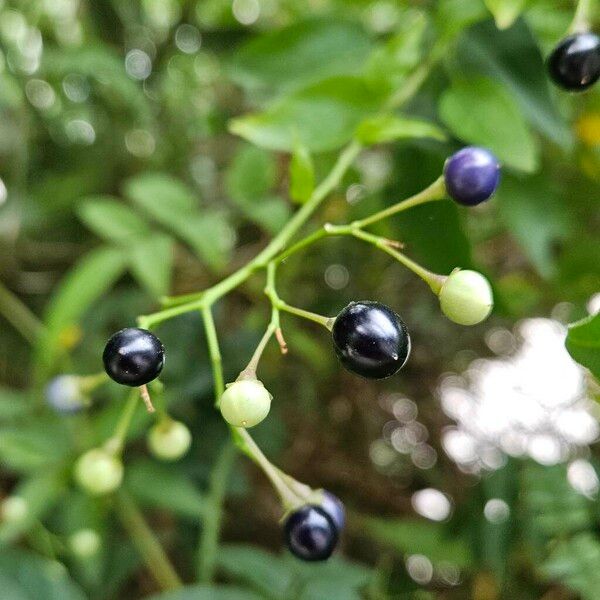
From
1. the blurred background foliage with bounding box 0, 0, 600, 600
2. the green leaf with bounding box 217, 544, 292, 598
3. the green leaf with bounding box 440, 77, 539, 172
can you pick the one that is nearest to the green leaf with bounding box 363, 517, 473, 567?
the blurred background foliage with bounding box 0, 0, 600, 600

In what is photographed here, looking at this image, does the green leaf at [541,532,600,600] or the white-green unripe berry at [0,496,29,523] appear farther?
the white-green unripe berry at [0,496,29,523]

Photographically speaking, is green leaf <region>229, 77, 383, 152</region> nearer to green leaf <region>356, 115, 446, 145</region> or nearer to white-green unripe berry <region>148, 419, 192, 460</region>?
green leaf <region>356, 115, 446, 145</region>

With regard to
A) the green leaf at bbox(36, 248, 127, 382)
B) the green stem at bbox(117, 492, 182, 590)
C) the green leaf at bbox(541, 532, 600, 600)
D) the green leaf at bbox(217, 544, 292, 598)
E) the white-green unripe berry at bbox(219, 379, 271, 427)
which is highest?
the white-green unripe berry at bbox(219, 379, 271, 427)

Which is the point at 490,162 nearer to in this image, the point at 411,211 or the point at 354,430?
the point at 411,211

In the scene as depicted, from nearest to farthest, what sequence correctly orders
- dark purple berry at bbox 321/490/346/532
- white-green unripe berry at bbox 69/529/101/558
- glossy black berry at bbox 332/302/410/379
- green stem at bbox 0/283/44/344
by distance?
glossy black berry at bbox 332/302/410/379 → dark purple berry at bbox 321/490/346/532 → white-green unripe berry at bbox 69/529/101/558 → green stem at bbox 0/283/44/344

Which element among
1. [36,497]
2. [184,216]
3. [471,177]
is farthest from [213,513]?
[471,177]

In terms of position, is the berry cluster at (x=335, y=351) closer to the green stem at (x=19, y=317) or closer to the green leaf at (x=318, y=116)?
the green leaf at (x=318, y=116)

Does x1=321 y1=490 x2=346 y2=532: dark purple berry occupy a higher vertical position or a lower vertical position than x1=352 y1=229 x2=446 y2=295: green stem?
lower

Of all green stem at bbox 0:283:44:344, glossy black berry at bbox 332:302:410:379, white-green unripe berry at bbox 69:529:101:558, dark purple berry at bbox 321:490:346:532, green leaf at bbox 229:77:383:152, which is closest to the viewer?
glossy black berry at bbox 332:302:410:379
